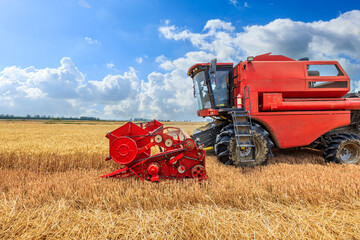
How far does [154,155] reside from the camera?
3.44 metres

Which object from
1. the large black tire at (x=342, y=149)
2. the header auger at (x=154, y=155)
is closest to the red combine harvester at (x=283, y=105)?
the large black tire at (x=342, y=149)

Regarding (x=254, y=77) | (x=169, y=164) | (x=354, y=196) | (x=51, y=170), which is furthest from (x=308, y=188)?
(x=51, y=170)

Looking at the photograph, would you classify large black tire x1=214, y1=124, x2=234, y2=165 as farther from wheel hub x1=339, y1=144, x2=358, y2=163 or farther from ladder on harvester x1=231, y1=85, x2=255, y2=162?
wheel hub x1=339, y1=144, x2=358, y2=163

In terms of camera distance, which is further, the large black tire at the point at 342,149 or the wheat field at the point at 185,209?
the large black tire at the point at 342,149

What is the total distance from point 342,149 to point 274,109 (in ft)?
7.31

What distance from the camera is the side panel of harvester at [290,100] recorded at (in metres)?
5.00

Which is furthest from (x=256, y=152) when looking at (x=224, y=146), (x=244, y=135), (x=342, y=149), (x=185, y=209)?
(x=185, y=209)

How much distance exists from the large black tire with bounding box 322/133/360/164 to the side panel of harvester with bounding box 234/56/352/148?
32 cm

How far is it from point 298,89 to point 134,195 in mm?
4929

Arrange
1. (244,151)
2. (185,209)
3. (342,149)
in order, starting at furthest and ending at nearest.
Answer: (342,149)
(244,151)
(185,209)

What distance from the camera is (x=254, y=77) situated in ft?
16.5

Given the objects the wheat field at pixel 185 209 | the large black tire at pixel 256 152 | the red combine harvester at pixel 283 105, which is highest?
the red combine harvester at pixel 283 105

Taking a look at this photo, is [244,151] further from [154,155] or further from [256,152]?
[154,155]

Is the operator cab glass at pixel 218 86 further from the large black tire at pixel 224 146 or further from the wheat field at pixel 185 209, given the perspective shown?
the wheat field at pixel 185 209
